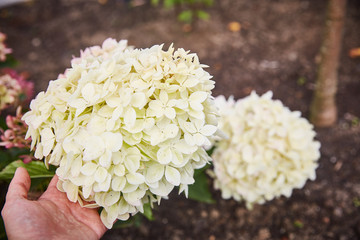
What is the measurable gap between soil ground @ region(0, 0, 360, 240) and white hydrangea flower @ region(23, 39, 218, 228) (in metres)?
1.16

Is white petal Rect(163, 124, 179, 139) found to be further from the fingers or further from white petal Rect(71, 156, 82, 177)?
the fingers

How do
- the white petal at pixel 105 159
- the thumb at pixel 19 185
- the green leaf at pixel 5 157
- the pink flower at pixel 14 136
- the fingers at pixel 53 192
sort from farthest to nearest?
the green leaf at pixel 5 157
the pink flower at pixel 14 136
the fingers at pixel 53 192
the thumb at pixel 19 185
the white petal at pixel 105 159

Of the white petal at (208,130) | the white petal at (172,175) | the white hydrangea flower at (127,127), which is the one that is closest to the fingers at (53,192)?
the white hydrangea flower at (127,127)

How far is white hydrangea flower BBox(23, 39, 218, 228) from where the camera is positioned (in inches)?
39.4

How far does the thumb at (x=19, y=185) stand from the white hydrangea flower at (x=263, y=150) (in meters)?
1.03

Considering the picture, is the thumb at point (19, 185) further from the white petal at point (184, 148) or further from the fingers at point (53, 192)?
the white petal at point (184, 148)

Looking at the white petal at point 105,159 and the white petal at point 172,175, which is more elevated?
the white petal at point 105,159

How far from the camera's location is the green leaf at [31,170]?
4.10ft

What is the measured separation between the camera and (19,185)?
44.1 inches

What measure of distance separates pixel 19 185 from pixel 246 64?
240 centimetres

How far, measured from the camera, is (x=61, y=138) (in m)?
1.03

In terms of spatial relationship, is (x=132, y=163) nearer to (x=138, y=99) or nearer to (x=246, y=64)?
(x=138, y=99)

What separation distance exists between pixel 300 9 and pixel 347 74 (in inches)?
42.4

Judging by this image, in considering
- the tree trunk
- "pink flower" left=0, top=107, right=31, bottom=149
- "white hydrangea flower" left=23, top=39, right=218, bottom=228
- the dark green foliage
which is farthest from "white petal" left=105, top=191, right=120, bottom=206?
the dark green foliage
